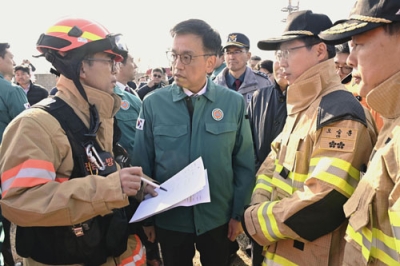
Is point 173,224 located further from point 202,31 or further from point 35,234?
point 202,31

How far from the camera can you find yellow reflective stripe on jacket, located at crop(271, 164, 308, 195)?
182 centimetres

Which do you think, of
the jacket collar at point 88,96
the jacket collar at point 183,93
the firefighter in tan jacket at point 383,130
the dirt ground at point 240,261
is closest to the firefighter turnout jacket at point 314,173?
the firefighter in tan jacket at point 383,130

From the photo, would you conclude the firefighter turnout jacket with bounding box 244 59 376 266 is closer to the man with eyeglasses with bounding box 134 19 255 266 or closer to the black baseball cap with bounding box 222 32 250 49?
the man with eyeglasses with bounding box 134 19 255 266

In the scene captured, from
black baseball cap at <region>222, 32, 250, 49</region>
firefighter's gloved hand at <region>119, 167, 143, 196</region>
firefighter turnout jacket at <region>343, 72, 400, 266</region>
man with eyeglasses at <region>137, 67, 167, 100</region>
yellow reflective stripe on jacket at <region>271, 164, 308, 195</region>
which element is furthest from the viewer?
man with eyeglasses at <region>137, 67, 167, 100</region>

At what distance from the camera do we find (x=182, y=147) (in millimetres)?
2455

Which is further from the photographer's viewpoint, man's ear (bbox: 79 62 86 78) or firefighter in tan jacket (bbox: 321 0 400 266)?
man's ear (bbox: 79 62 86 78)

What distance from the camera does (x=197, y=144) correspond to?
2.45 metres

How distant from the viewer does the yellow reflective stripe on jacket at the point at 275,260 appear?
Result: 1877 millimetres

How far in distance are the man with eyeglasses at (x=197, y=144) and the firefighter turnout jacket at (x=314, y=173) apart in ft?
1.68

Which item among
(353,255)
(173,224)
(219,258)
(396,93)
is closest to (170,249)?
(173,224)

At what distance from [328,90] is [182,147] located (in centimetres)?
117

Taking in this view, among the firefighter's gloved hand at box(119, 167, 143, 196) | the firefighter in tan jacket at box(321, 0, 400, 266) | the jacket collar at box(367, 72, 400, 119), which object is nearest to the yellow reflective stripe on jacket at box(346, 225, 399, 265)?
the firefighter in tan jacket at box(321, 0, 400, 266)

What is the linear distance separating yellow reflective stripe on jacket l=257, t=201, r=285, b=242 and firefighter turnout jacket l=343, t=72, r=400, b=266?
0.41 metres

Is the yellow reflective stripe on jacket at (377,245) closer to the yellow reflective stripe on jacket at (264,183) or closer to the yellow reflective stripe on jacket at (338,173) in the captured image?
the yellow reflective stripe on jacket at (338,173)
